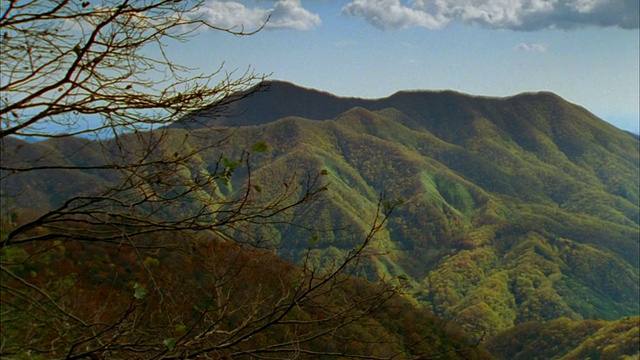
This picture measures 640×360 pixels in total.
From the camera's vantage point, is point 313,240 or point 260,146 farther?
point 313,240

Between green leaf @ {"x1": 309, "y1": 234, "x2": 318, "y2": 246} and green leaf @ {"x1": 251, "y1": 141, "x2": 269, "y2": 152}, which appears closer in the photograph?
green leaf @ {"x1": 251, "y1": 141, "x2": 269, "y2": 152}

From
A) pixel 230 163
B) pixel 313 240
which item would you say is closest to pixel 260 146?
pixel 230 163

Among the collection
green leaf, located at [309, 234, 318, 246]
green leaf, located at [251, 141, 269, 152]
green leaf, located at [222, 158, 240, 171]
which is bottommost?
green leaf, located at [309, 234, 318, 246]

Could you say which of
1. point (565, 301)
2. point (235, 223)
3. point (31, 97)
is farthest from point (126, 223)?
point (565, 301)

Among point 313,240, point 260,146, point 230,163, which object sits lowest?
point 313,240

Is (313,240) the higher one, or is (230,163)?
(230,163)

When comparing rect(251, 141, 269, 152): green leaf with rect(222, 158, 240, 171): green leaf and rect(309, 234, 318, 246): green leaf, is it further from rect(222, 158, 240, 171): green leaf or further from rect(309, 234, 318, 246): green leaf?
rect(309, 234, 318, 246): green leaf

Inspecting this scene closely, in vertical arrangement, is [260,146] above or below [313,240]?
above

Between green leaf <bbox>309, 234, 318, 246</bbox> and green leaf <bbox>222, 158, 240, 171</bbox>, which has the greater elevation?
green leaf <bbox>222, 158, 240, 171</bbox>

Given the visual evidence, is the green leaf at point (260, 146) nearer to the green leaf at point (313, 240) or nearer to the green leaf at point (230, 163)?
the green leaf at point (230, 163)

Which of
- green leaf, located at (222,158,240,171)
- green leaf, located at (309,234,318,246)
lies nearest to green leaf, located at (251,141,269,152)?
green leaf, located at (222,158,240,171)

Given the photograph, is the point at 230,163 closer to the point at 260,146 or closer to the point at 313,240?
the point at 260,146

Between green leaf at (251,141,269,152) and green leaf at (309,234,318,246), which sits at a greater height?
green leaf at (251,141,269,152)

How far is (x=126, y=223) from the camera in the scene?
14.1 feet
